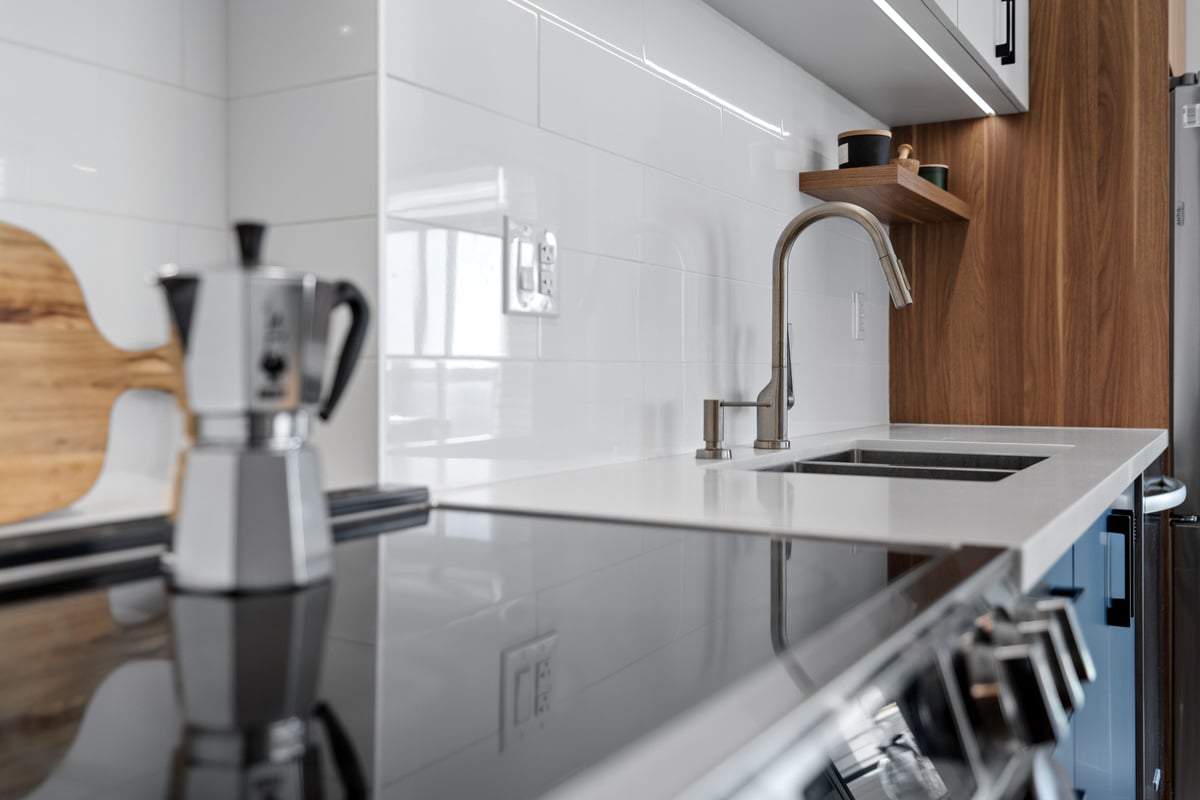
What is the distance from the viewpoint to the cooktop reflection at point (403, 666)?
1.26 ft

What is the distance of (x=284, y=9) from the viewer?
1.10 metres

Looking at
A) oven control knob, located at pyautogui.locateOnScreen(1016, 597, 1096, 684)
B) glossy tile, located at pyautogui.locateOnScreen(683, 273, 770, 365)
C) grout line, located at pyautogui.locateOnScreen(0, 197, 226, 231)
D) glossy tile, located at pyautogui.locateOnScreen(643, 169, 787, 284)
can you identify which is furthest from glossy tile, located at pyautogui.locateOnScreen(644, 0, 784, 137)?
oven control knob, located at pyautogui.locateOnScreen(1016, 597, 1096, 684)

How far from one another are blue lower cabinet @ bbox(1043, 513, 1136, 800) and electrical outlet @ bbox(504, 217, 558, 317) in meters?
0.67

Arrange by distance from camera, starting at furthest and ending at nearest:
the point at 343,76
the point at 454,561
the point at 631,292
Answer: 1. the point at 631,292
2. the point at 343,76
3. the point at 454,561

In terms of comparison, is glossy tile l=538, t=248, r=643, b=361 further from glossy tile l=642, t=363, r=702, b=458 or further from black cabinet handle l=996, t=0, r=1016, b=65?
black cabinet handle l=996, t=0, r=1016, b=65

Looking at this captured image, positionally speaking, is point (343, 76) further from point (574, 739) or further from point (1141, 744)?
point (1141, 744)

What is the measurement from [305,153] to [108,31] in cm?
22

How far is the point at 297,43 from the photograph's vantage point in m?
1.09

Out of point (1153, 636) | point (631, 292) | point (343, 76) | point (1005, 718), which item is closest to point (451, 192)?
point (343, 76)

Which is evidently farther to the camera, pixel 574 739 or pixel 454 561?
pixel 454 561

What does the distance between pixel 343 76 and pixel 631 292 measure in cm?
58

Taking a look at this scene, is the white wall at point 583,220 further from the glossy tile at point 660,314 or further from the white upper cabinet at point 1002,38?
the white upper cabinet at point 1002,38

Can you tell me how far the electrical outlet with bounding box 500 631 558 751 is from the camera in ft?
1.41

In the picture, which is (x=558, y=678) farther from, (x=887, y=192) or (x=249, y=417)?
(x=887, y=192)
